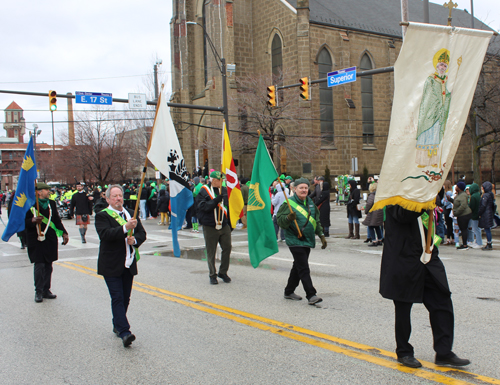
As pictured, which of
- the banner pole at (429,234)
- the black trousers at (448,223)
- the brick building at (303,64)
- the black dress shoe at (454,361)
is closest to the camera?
the banner pole at (429,234)

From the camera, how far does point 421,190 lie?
3.97 metres

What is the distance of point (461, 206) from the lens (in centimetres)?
1191

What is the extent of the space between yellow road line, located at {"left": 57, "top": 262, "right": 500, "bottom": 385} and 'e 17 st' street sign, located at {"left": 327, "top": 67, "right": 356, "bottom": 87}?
39.1 feet

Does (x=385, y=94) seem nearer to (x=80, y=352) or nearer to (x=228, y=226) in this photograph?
(x=228, y=226)

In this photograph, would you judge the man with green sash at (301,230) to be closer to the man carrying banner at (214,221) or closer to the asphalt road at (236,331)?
the asphalt road at (236,331)

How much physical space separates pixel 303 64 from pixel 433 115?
31.8 meters

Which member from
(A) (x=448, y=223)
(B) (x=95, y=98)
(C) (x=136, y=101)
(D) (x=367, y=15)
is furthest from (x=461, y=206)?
(D) (x=367, y=15)

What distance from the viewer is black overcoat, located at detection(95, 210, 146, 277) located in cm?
535

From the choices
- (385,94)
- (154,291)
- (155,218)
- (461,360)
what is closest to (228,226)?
(154,291)

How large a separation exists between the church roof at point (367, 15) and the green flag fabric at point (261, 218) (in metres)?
30.9

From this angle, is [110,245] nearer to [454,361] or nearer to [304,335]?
[304,335]

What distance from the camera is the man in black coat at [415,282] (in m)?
4.22

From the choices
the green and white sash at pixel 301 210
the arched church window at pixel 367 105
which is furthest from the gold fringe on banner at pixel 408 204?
the arched church window at pixel 367 105

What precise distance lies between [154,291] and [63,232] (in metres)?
1.86
